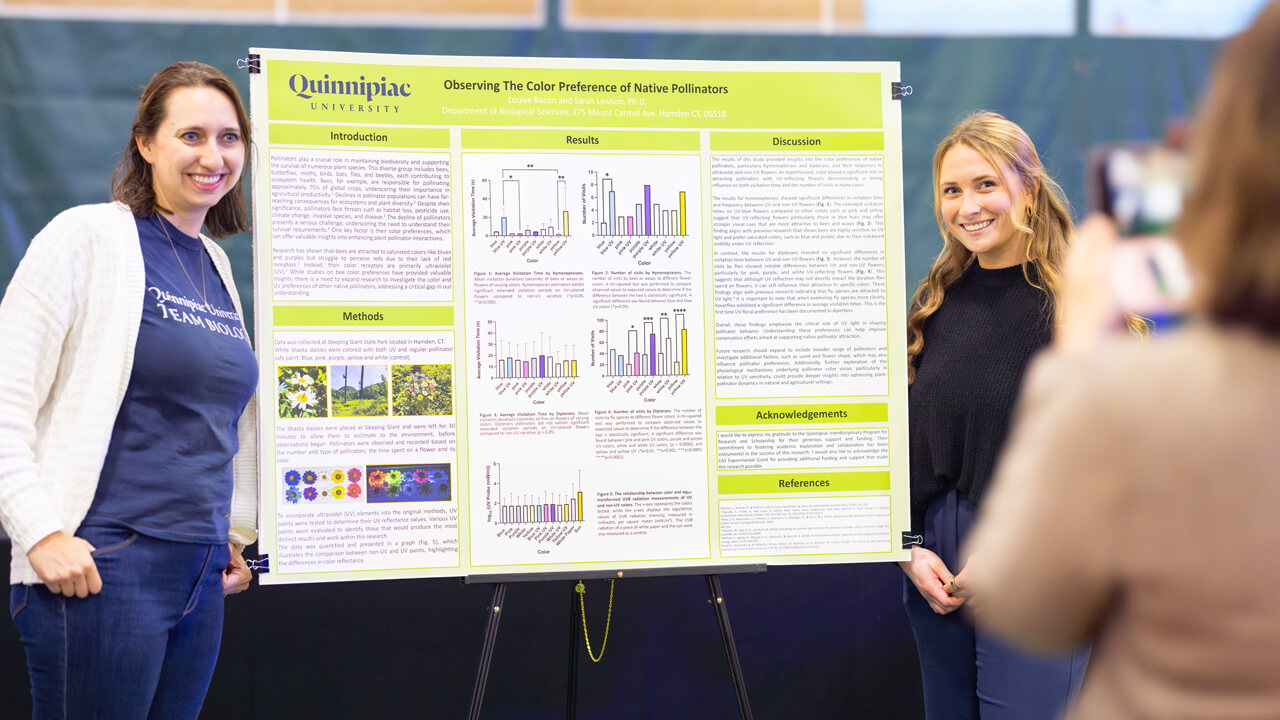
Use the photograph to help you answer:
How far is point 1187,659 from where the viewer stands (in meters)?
0.79

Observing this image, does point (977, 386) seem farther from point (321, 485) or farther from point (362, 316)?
point (321, 485)

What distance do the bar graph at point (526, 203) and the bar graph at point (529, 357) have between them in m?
0.25

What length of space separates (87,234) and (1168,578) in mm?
1945

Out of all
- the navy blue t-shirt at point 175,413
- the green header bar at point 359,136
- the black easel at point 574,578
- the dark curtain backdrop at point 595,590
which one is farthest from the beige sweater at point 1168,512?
the dark curtain backdrop at point 595,590

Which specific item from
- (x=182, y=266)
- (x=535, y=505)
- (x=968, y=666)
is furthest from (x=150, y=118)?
(x=968, y=666)

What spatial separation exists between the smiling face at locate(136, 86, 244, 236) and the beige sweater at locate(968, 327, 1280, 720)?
70.9 inches

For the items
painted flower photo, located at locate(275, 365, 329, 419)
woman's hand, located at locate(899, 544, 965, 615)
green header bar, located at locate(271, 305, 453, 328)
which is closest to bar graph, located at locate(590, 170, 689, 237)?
green header bar, located at locate(271, 305, 453, 328)

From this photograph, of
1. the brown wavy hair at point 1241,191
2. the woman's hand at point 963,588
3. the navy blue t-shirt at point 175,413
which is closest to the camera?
the brown wavy hair at point 1241,191

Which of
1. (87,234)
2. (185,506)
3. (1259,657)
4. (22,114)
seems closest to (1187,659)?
(1259,657)

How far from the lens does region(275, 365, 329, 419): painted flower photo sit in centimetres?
214

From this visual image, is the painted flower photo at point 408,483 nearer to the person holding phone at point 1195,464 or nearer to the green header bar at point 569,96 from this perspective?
the green header bar at point 569,96

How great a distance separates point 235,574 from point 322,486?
0.89ft

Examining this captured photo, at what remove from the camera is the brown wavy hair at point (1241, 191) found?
72 centimetres

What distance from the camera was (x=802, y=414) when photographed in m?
2.29
